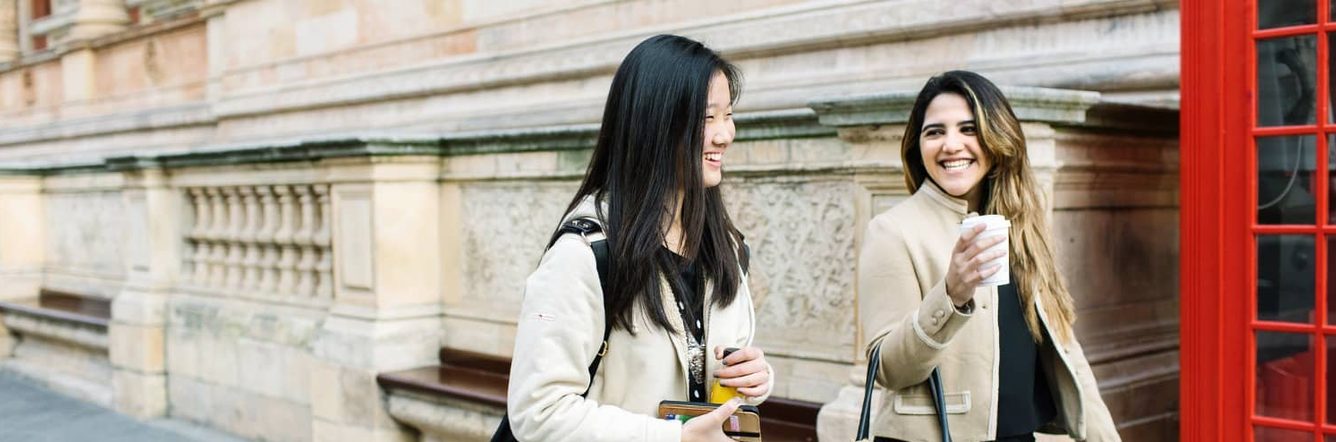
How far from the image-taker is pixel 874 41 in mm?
6055

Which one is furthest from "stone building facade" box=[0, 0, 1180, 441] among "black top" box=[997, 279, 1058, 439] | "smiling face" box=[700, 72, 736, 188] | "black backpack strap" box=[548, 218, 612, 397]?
"black backpack strap" box=[548, 218, 612, 397]

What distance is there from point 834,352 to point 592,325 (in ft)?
8.18

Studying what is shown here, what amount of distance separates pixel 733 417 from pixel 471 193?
433cm

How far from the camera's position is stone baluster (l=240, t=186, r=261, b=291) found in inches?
288

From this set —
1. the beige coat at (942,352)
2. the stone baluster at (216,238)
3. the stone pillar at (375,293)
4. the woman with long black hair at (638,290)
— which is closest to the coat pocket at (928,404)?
the beige coat at (942,352)

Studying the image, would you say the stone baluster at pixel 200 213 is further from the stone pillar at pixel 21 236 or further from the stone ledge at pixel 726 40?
the stone pillar at pixel 21 236

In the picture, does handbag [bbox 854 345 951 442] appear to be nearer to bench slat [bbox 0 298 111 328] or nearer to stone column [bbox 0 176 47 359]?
bench slat [bbox 0 298 111 328]

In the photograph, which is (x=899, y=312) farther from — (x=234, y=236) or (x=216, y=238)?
(x=216, y=238)

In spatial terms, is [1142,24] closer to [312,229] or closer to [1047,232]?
[1047,232]

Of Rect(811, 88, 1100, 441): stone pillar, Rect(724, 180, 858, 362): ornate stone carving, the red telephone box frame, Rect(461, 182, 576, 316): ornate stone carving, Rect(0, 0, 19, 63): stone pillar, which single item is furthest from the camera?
Rect(0, 0, 19, 63): stone pillar

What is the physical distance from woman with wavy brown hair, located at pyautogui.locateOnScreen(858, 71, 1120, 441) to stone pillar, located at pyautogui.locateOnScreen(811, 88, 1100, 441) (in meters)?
0.81

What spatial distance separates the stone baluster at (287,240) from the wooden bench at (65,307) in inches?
90.1

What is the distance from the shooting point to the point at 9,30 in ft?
57.9

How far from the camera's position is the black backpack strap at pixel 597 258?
220 cm
